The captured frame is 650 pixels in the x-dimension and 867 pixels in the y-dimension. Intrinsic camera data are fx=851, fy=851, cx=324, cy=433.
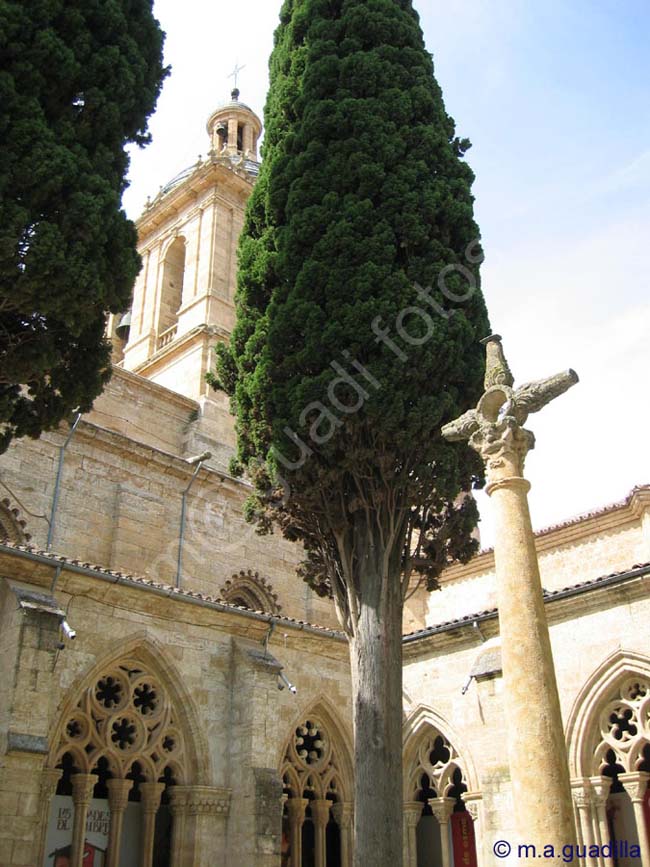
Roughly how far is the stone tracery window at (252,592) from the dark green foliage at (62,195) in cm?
824

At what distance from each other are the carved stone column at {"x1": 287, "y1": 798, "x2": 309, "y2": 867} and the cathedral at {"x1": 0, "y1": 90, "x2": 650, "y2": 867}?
1.1 inches

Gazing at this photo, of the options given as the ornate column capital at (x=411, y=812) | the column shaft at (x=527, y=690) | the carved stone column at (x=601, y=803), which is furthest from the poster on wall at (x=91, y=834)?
the column shaft at (x=527, y=690)

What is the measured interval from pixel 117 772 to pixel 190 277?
50.3 feet

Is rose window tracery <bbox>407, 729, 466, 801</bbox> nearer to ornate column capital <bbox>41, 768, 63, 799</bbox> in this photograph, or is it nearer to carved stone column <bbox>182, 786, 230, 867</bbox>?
carved stone column <bbox>182, 786, 230, 867</bbox>

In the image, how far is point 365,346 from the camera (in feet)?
27.8

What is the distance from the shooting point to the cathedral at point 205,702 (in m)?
9.30

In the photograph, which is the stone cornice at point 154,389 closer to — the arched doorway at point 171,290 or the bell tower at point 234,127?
the arched doorway at point 171,290

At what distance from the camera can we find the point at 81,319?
24.9 feet

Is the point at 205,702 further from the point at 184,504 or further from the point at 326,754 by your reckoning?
the point at 184,504

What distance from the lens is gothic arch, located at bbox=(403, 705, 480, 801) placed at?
1138 centimetres

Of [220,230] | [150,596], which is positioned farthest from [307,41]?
[220,230]

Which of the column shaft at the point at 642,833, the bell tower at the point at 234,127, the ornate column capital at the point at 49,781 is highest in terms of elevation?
the bell tower at the point at 234,127

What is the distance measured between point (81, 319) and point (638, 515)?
1255 centimetres

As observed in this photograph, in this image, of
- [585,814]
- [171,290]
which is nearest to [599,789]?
[585,814]
